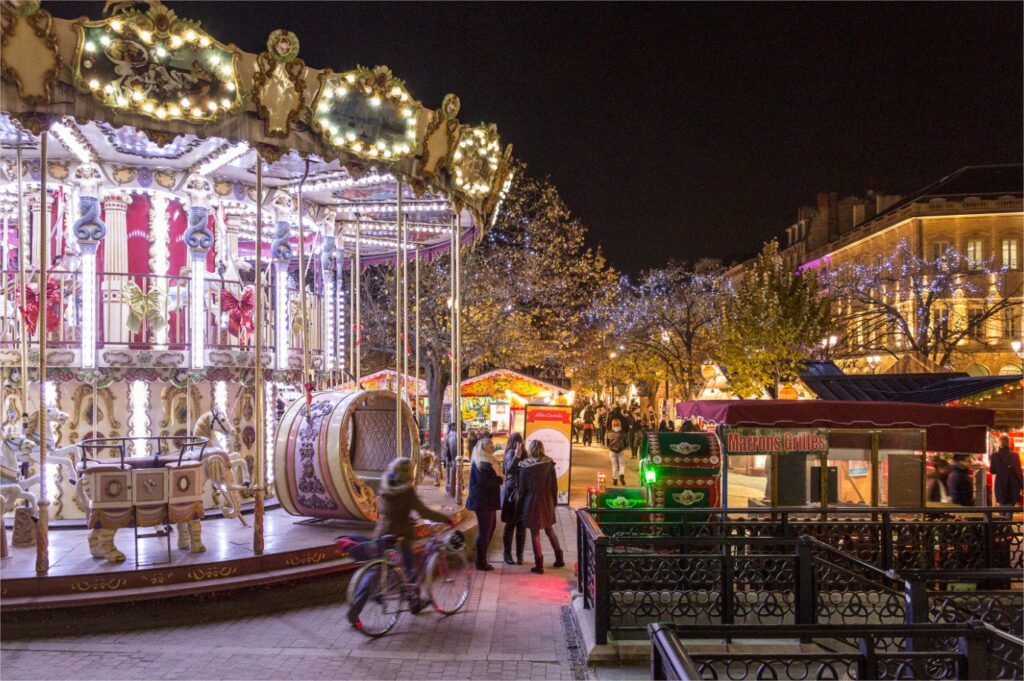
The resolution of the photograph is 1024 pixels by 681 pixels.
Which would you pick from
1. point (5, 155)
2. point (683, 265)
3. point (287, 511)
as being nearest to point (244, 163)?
point (5, 155)

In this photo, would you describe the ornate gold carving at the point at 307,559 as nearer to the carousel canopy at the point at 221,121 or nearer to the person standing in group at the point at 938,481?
the carousel canopy at the point at 221,121

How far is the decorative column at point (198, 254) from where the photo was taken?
12672 millimetres

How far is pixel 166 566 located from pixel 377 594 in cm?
261

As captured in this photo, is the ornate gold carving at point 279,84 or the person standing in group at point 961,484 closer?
the ornate gold carving at point 279,84

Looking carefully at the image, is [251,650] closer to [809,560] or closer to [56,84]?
[809,560]

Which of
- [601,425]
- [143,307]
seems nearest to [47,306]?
[143,307]

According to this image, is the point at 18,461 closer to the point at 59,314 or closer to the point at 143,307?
the point at 59,314

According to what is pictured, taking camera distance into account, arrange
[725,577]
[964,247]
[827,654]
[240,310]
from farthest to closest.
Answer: [964,247] → [240,310] → [725,577] → [827,654]

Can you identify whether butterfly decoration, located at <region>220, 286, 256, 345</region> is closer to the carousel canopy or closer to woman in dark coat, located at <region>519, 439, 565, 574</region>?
the carousel canopy

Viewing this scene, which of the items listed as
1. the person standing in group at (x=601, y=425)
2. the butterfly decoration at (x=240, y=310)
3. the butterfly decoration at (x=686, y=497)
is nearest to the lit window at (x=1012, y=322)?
the person standing in group at (x=601, y=425)

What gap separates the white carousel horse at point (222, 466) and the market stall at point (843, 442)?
6661mm

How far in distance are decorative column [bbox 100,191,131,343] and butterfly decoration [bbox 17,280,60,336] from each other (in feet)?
2.15

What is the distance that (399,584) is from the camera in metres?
8.12

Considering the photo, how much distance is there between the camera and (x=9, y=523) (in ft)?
38.5
